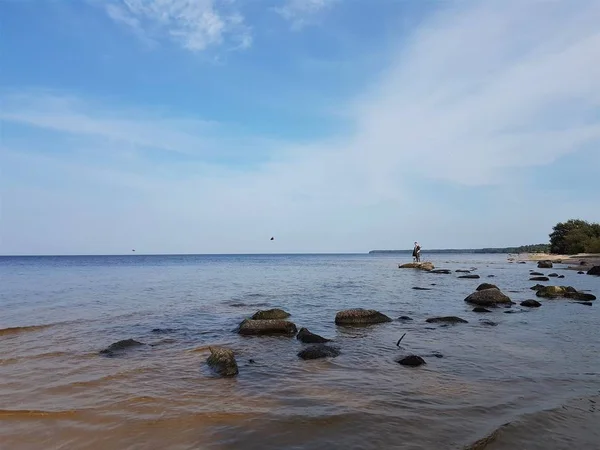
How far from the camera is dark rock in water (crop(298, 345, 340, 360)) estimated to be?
1150 cm

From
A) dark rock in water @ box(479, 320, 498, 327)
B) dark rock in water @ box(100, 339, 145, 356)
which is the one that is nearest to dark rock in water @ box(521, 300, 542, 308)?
dark rock in water @ box(479, 320, 498, 327)

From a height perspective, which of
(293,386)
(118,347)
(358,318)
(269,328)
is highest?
(358,318)

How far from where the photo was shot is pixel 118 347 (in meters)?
12.5

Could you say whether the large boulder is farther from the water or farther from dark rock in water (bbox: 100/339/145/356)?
dark rock in water (bbox: 100/339/145/356)

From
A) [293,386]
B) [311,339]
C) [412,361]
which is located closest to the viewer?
[293,386]

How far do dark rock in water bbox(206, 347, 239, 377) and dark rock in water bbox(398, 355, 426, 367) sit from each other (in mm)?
4258

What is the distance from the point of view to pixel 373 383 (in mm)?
9258

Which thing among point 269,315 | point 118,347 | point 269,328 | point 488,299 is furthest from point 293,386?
point 488,299

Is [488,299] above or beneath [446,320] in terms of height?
above

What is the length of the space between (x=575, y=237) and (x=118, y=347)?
8935 centimetres

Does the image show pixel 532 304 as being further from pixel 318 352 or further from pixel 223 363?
pixel 223 363

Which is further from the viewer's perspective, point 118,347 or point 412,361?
point 118,347

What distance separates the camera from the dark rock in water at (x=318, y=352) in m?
11.5

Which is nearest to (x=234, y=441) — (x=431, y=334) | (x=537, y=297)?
(x=431, y=334)
